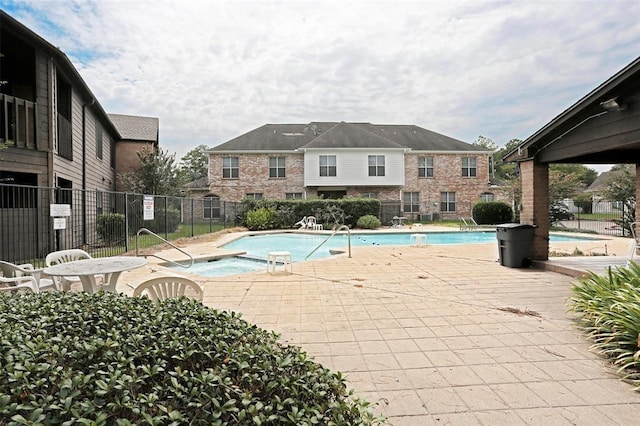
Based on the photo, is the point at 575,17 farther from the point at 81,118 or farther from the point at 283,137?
the point at 283,137

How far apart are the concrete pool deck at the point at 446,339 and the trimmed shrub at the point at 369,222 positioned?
13.8 meters

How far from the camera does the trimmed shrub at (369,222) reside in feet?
70.6

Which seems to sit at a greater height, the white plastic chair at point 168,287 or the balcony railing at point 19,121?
the balcony railing at point 19,121

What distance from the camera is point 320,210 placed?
22031mm

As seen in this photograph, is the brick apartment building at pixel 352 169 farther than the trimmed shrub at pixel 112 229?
Yes

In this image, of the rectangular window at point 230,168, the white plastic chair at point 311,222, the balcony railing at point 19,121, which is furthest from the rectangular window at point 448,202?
the balcony railing at point 19,121

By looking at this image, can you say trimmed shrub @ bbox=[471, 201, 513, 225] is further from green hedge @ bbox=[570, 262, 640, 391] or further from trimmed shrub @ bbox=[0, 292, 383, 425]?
trimmed shrub @ bbox=[0, 292, 383, 425]

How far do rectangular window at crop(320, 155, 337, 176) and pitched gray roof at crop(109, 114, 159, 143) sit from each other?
36.0 ft

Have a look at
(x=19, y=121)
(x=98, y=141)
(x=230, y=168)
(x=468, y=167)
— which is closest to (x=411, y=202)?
(x=468, y=167)

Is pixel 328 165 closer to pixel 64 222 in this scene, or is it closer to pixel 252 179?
pixel 252 179

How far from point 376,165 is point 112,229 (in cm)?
1848

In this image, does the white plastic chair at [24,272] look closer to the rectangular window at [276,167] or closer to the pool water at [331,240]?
the pool water at [331,240]

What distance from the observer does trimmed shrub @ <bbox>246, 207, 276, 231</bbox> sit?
20703mm

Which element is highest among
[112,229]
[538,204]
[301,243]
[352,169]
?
[352,169]
